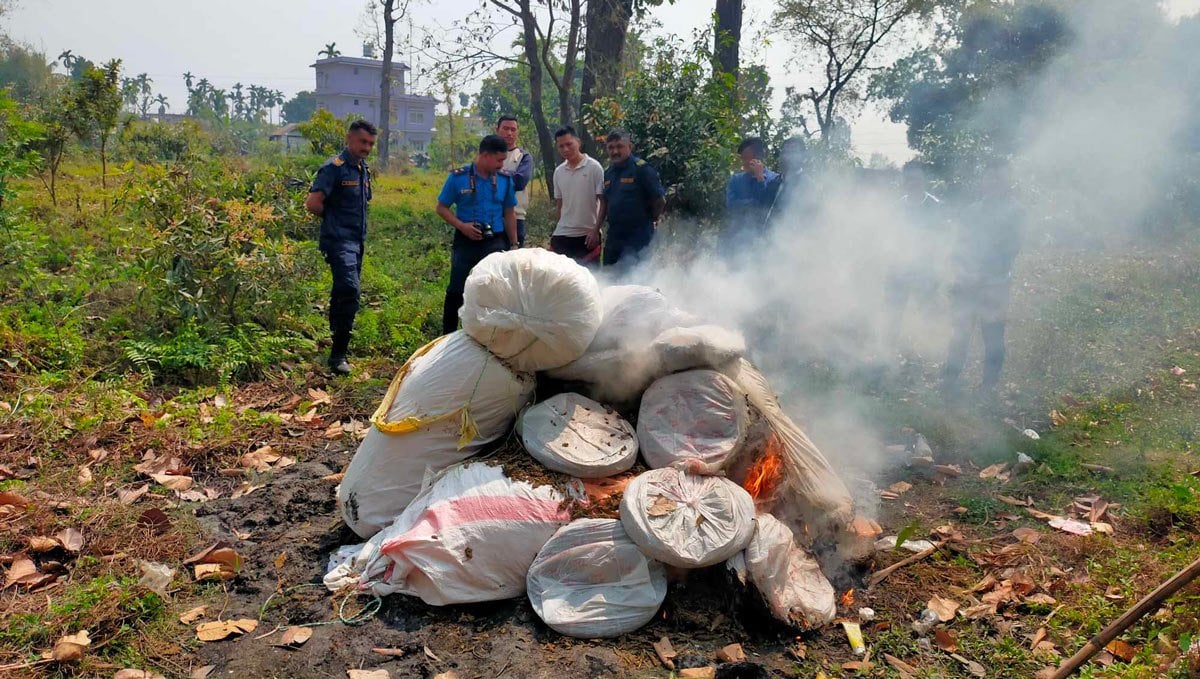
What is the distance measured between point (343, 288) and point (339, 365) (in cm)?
57

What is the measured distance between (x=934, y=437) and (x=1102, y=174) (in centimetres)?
393

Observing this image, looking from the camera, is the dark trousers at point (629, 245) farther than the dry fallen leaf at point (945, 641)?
Yes

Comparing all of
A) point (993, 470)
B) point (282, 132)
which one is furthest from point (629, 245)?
point (282, 132)

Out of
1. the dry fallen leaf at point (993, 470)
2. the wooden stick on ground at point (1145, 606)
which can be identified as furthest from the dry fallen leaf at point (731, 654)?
the dry fallen leaf at point (993, 470)

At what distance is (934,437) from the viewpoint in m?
4.43

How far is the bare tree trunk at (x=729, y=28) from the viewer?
9.20 metres

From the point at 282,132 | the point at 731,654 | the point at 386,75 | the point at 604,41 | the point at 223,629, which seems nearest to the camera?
the point at 731,654

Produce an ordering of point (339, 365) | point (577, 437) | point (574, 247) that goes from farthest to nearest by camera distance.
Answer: point (574, 247) → point (339, 365) → point (577, 437)

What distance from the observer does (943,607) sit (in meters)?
2.68

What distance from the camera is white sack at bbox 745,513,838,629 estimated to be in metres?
2.51

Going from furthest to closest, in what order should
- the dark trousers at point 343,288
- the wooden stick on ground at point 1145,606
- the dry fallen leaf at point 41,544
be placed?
the dark trousers at point 343,288 < the dry fallen leaf at point 41,544 < the wooden stick on ground at point 1145,606

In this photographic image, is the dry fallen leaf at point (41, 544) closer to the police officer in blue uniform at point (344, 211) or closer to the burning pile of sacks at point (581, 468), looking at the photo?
the burning pile of sacks at point (581, 468)

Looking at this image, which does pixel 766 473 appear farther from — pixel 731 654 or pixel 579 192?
pixel 579 192

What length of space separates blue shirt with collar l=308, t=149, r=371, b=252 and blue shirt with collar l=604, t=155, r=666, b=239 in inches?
70.6
